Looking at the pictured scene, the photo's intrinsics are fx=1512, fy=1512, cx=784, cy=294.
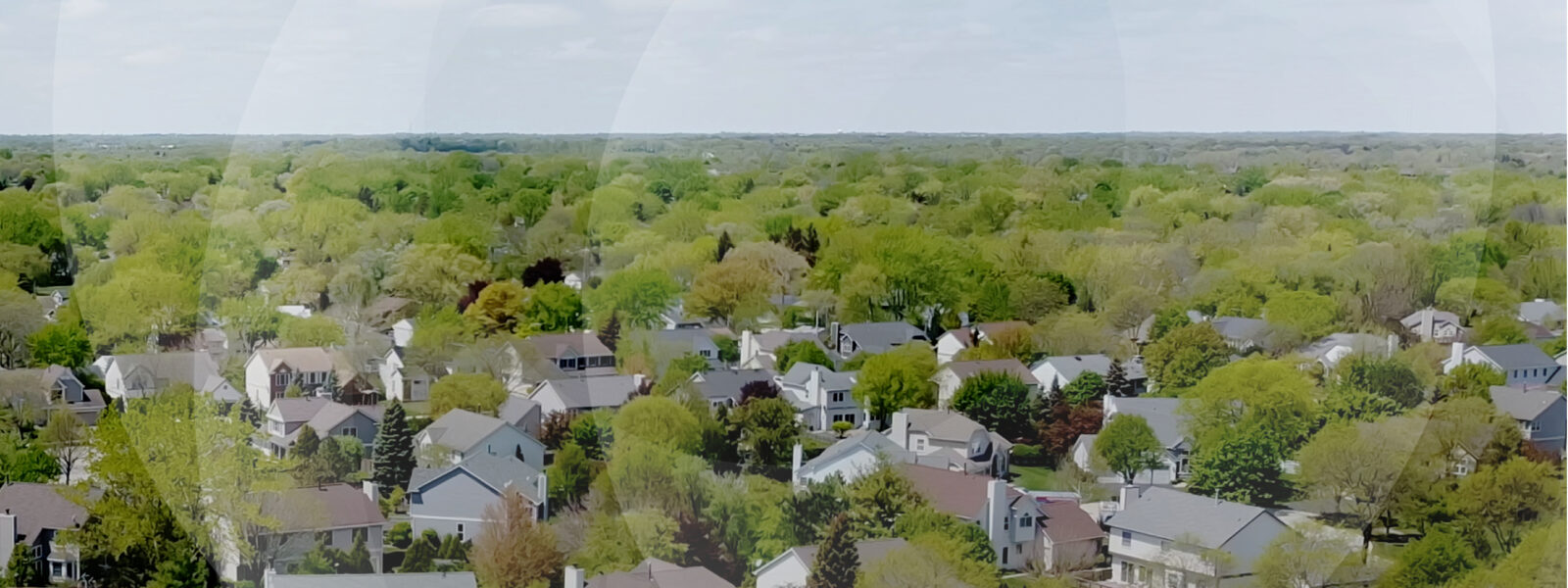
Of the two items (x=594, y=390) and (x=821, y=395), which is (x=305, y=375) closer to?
(x=594, y=390)

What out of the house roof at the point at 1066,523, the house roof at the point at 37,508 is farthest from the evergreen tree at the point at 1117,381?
the house roof at the point at 37,508

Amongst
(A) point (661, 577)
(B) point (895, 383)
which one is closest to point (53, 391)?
(A) point (661, 577)

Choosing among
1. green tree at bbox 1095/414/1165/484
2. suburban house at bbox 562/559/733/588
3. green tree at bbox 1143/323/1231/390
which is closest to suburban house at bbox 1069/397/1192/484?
green tree at bbox 1095/414/1165/484

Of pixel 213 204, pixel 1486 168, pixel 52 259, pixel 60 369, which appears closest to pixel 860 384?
pixel 1486 168

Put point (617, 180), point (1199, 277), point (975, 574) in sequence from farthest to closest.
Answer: point (1199, 277) < point (617, 180) < point (975, 574)

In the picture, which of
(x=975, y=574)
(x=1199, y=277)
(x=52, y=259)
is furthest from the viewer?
(x=52, y=259)

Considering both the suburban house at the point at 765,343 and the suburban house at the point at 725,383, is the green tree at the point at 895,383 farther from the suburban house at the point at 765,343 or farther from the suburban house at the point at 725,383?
the suburban house at the point at 725,383

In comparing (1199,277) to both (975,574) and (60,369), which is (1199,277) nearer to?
(975,574)
